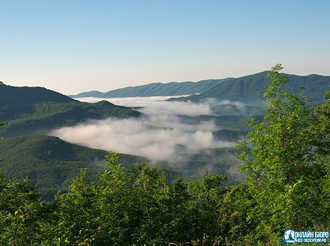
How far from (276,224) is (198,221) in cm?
930

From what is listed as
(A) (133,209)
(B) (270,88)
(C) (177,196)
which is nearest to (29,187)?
(A) (133,209)

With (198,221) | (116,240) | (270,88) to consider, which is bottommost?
(198,221)

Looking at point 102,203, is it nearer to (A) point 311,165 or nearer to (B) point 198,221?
(B) point 198,221

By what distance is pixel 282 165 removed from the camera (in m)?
16.5

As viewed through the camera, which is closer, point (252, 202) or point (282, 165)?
point (282, 165)

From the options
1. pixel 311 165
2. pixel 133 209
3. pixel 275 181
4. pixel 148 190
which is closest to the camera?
pixel 275 181

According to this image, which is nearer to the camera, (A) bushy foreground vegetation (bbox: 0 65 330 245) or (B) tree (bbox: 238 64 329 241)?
(A) bushy foreground vegetation (bbox: 0 65 330 245)

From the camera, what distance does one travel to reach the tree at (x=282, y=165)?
1557 centimetres

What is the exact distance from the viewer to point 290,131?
1673cm

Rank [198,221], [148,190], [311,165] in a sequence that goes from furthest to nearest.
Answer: [148,190] < [198,221] < [311,165]

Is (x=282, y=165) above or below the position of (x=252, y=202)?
above

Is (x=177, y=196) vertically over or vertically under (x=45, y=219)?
under

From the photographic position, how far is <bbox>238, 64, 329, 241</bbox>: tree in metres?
15.6

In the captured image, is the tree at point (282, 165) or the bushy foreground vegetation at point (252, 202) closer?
the bushy foreground vegetation at point (252, 202)
